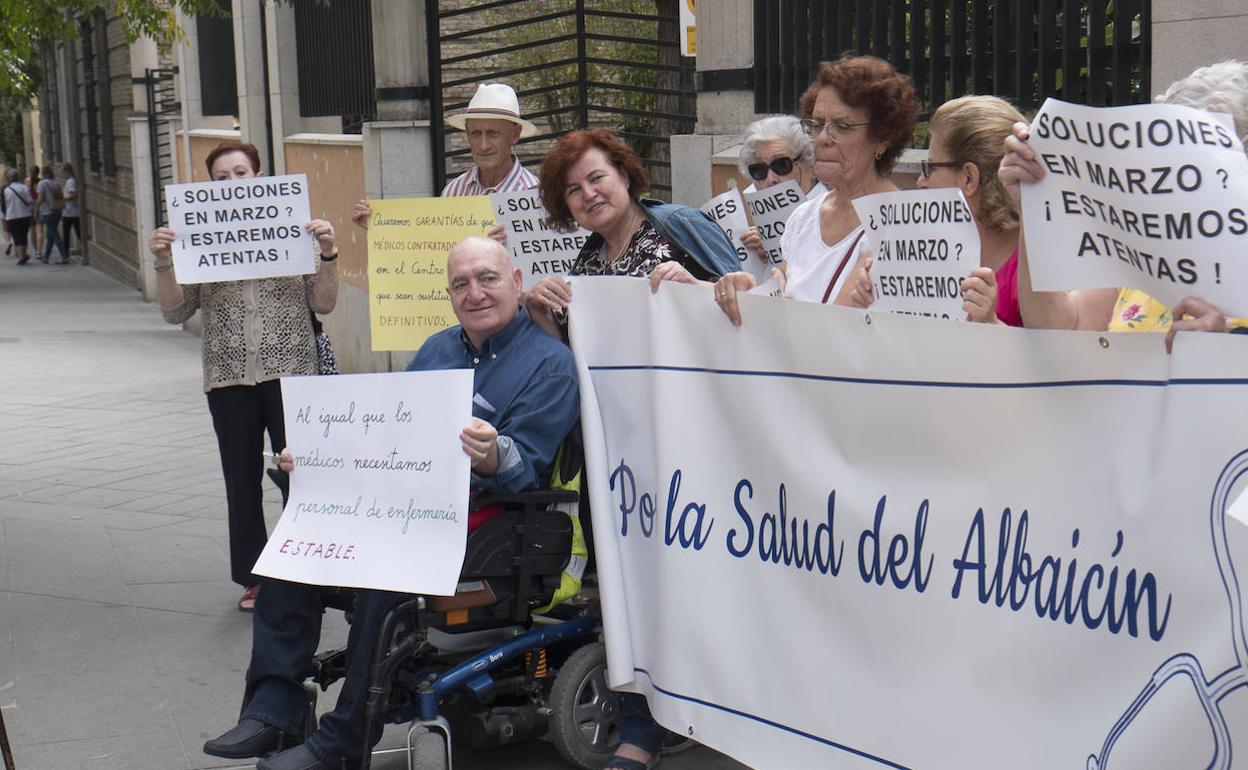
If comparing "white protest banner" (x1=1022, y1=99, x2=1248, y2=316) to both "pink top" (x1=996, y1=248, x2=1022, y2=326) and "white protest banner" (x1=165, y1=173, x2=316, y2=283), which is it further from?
"white protest banner" (x1=165, y1=173, x2=316, y2=283)

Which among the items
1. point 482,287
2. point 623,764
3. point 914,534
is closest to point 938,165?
point 914,534

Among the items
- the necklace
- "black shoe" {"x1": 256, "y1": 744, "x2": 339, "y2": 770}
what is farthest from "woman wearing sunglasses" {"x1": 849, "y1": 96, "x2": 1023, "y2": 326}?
"black shoe" {"x1": 256, "y1": 744, "x2": 339, "y2": 770}

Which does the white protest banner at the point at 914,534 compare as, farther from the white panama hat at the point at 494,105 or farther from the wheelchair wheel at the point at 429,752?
the white panama hat at the point at 494,105

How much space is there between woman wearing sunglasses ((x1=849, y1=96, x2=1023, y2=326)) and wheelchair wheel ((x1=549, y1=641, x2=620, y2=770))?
164 centimetres

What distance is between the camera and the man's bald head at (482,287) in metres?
4.52

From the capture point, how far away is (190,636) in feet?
20.1

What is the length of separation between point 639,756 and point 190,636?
2450 mm

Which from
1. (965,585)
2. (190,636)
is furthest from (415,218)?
(965,585)

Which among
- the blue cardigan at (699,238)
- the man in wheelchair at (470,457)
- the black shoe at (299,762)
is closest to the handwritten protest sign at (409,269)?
the man in wheelchair at (470,457)

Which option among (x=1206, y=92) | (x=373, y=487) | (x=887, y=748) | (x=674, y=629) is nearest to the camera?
(x=1206, y=92)

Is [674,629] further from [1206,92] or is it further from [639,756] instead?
[1206,92]

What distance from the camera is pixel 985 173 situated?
361 centimetres

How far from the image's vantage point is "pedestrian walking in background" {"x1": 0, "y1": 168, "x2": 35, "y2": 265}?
3139 centimetres

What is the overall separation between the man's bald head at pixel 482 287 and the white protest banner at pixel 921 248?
122 cm
